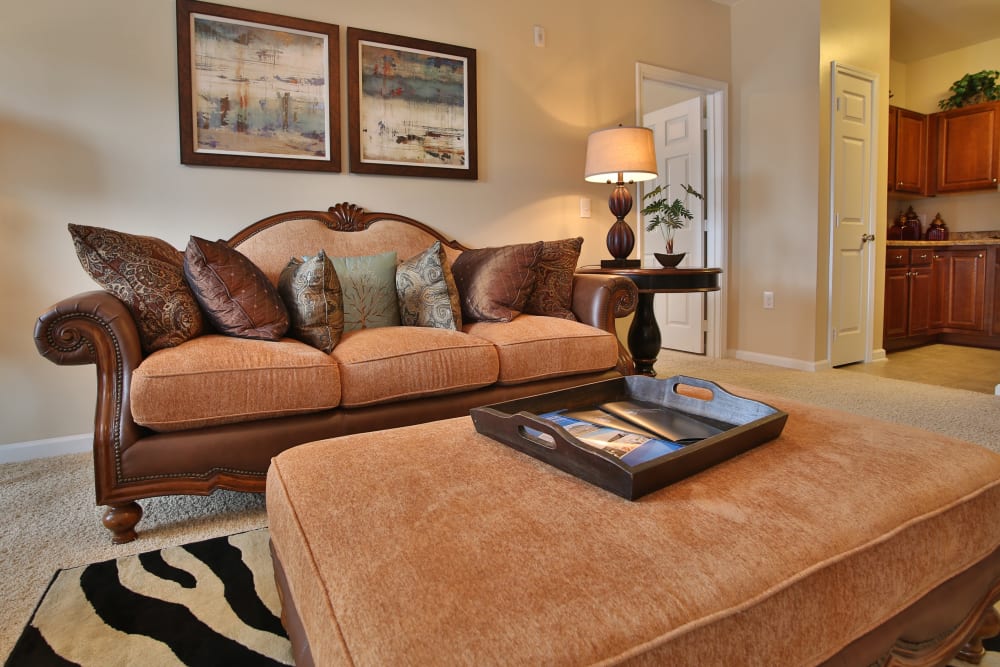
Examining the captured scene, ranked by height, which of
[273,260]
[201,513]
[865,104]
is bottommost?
[201,513]

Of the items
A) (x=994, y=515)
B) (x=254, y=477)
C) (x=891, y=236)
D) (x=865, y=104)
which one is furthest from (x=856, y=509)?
(x=891, y=236)

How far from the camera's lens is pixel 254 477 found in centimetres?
170

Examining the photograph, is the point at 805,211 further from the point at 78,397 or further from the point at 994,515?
the point at 78,397

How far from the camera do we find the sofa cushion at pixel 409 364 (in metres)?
1.81

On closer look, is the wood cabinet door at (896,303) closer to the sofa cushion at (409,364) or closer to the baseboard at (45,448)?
the sofa cushion at (409,364)

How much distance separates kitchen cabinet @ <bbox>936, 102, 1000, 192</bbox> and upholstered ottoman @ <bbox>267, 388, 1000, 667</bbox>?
5363 mm

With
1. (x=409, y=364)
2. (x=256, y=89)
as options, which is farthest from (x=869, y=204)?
(x=256, y=89)

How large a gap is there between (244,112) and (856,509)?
276 cm

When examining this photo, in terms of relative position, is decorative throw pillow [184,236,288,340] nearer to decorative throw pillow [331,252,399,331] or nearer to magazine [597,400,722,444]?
decorative throw pillow [331,252,399,331]

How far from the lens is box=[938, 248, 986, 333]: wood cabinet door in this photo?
4727 mm

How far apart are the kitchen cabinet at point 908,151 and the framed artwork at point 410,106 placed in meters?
3.90

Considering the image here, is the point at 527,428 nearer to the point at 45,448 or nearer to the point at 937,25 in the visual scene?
the point at 45,448

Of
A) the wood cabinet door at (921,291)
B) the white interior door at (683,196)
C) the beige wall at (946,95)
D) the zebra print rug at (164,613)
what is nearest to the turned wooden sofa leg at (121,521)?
the zebra print rug at (164,613)

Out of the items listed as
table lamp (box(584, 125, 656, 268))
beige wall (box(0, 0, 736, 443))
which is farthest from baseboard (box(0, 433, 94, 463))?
table lamp (box(584, 125, 656, 268))
